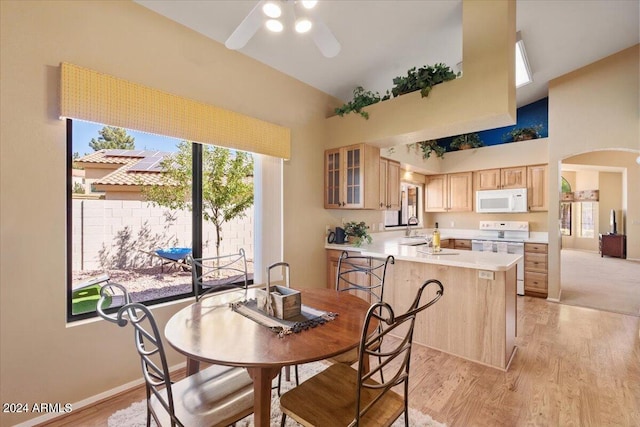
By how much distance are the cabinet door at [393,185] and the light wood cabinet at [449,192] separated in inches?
73.1

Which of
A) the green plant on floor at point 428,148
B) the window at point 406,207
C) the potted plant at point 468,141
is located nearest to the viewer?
the green plant on floor at point 428,148

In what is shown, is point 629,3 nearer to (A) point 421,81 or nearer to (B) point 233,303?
(A) point 421,81

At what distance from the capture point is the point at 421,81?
9.02 ft

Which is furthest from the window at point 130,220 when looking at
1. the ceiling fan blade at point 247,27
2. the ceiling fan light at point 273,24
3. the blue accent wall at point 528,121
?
the blue accent wall at point 528,121

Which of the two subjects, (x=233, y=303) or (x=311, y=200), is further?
(x=311, y=200)

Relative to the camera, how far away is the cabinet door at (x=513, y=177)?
4.99 meters

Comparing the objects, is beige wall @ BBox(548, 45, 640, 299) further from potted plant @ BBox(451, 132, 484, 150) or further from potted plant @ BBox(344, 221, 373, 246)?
potted plant @ BBox(344, 221, 373, 246)

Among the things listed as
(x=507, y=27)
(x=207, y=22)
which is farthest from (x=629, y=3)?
(x=207, y=22)

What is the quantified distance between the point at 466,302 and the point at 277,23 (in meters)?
2.68

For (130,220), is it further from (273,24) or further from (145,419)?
(273,24)

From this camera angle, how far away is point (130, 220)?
239cm

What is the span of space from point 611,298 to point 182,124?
6463mm

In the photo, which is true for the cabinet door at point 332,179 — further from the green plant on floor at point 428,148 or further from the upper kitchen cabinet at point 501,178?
the upper kitchen cabinet at point 501,178

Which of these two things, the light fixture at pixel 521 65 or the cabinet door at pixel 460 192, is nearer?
the light fixture at pixel 521 65
